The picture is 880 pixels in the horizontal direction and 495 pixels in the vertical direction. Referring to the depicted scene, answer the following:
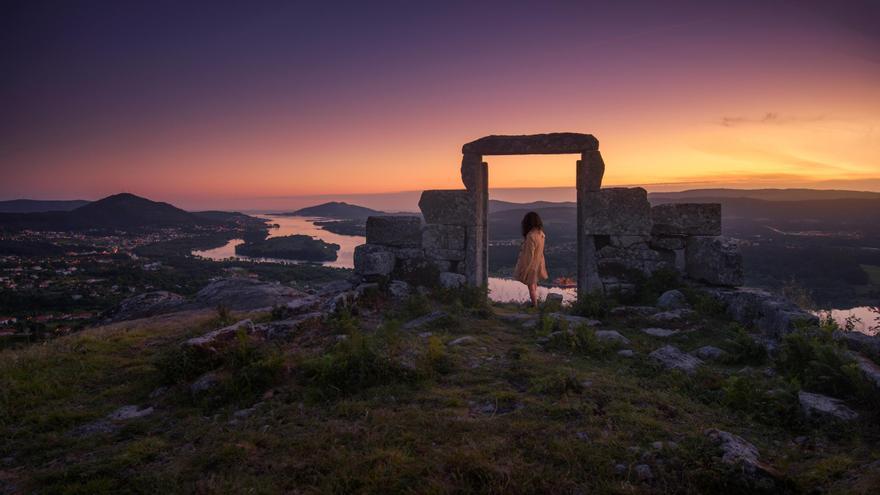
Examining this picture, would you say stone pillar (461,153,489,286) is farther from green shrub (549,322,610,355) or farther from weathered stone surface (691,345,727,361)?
weathered stone surface (691,345,727,361)

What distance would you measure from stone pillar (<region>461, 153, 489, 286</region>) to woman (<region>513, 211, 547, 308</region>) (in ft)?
2.87

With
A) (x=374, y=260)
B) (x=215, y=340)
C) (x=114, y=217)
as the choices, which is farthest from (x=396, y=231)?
(x=114, y=217)

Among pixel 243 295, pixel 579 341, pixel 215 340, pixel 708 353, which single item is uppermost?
pixel 215 340

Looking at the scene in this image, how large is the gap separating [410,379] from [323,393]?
0.82 meters

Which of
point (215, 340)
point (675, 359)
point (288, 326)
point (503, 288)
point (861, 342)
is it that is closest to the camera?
point (861, 342)

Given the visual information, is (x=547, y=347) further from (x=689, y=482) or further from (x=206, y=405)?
(x=206, y=405)

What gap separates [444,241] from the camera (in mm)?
9297

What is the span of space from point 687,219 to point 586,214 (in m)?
1.83

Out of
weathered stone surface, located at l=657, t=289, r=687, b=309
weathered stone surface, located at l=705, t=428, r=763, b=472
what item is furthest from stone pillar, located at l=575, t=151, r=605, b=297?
weathered stone surface, located at l=705, t=428, r=763, b=472

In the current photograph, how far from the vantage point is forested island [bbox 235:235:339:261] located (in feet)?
104

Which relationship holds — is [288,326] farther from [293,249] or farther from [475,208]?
[293,249]

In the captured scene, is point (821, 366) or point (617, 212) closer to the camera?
point (821, 366)

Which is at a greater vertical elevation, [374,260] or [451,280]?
[374,260]

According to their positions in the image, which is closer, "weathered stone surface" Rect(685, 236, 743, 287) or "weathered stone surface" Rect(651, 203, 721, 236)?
"weathered stone surface" Rect(685, 236, 743, 287)
